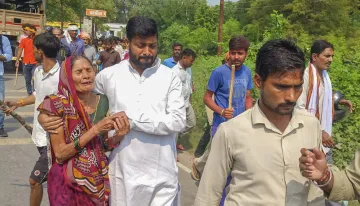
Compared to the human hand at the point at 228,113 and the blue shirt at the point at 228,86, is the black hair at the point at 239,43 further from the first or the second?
the human hand at the point at 228,113

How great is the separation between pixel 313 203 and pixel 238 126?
0.51 m

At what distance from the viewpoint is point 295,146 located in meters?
2.07

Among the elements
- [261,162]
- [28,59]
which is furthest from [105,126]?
[28,59]

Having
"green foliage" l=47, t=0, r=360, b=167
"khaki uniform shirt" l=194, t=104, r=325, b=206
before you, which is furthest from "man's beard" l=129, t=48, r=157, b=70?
"green foliage" l=47, t=0, r=360, b=167

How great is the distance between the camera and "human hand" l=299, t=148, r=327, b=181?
1873 millimetres

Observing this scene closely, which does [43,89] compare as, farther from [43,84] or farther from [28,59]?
[28,59]

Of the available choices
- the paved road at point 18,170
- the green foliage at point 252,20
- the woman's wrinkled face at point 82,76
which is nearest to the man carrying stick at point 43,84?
the woman's wrinkled face at point 82,76

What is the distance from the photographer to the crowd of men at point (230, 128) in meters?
2.06

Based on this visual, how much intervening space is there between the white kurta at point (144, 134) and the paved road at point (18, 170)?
229cm

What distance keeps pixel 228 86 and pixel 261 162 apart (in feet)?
8.17

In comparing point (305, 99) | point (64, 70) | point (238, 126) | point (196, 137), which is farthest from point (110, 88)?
point (196, 137)

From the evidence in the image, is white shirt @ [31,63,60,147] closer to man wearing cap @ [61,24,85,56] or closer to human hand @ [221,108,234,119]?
human hand @ [221,108,234,119]

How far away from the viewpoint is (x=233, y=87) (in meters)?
4.43

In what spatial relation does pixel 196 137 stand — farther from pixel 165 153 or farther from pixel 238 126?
pixel 238 126
